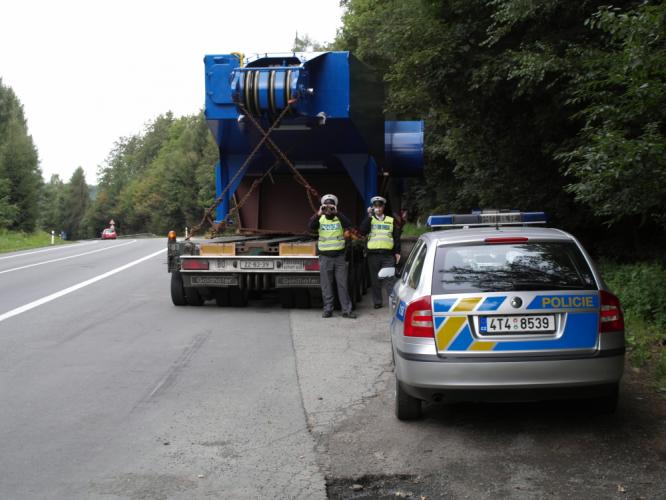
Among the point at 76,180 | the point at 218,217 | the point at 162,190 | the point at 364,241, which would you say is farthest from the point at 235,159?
the point at 76,180

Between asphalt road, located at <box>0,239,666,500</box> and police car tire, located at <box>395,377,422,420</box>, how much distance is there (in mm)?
83

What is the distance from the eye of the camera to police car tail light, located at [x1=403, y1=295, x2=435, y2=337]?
5438 millimetres

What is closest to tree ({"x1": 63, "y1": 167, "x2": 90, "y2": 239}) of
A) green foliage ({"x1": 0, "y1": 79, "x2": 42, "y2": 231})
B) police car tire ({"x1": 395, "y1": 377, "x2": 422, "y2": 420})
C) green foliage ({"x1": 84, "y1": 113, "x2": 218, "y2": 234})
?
green foliage ({"x1": 84, "y1": 113, "x2": 218, "y2": 234})

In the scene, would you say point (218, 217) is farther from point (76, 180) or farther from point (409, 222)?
point (76, 180)

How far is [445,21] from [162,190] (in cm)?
10057

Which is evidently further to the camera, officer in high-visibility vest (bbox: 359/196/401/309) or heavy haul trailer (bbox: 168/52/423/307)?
officer in high-visibility vest (bbox: 359/196/401/309)

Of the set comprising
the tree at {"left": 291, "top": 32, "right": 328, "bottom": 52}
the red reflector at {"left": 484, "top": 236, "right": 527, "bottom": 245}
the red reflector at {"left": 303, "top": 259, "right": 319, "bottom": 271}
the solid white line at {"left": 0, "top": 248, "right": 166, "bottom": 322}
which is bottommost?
the solid white line at {"left": 0, "top": 248, "right": 166, "bottom": 322}

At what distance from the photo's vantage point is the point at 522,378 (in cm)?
521

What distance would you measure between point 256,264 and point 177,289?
5.19ft

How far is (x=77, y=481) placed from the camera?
4.62 m

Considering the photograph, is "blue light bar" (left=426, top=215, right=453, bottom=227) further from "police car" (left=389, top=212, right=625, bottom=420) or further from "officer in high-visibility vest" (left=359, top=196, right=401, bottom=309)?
"officer in high-visibility vest" (left=359, top=196, right=401, bottom=309)

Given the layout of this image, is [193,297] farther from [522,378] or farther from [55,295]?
[522,378]

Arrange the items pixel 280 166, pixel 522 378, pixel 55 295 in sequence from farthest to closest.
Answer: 1. pixel 55 295
2. pixel 280 166
3. pixel 522 378

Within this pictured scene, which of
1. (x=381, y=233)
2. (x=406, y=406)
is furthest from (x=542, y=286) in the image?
(x=381, y=233)
